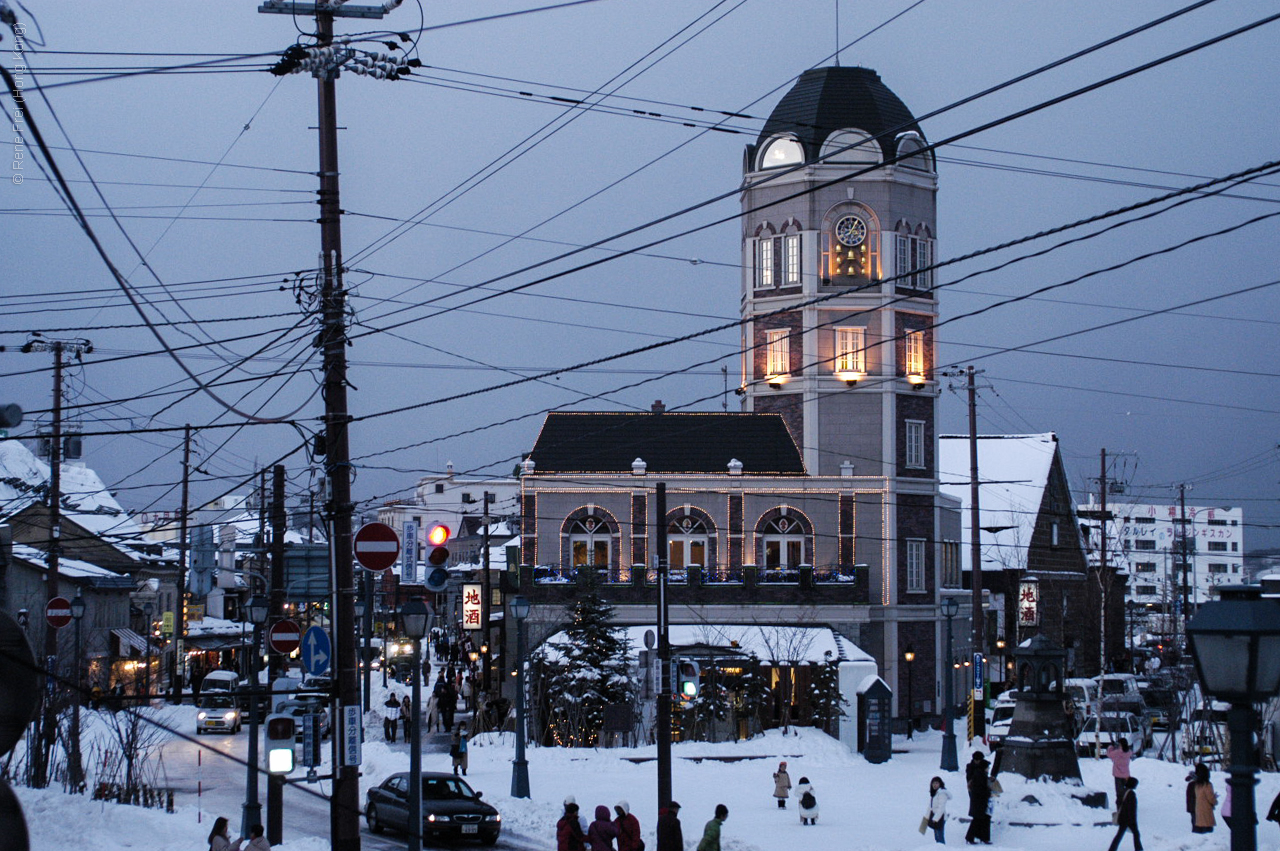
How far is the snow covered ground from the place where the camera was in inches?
916

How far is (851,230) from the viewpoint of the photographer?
50.1 meters

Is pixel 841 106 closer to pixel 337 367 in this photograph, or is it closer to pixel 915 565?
pixel 915 565

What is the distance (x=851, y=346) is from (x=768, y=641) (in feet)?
37.1

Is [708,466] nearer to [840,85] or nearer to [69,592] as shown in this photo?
[840,85]

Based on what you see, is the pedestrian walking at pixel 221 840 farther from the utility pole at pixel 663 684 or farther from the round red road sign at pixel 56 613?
the round red road sign at pixel 56 613

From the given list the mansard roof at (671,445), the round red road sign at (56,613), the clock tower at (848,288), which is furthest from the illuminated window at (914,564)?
the round red road sign at (56,613)

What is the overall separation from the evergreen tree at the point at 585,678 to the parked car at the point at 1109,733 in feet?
44.7

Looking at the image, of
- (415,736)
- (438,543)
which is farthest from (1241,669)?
(438,543)

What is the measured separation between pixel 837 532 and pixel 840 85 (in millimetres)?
16153

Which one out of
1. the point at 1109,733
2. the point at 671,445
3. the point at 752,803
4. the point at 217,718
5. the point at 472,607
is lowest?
the point at 217,718

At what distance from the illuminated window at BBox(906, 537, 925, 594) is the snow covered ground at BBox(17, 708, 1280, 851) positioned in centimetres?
948

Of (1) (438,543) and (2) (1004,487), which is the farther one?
(2) (1004,487)

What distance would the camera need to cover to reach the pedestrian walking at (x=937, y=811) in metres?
23.7

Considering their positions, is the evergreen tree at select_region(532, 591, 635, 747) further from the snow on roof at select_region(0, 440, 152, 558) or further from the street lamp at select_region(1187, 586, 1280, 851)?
the street lamp at select_region(1187, 586, 1280, 851)
